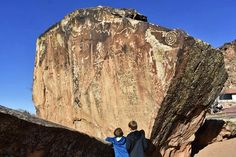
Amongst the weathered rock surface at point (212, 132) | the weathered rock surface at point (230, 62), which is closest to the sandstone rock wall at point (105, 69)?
the weathered rock surface at point (212, 132)

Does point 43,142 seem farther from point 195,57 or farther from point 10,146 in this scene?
point 195,57

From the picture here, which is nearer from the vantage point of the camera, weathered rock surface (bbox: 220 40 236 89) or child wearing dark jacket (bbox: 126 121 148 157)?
child wearing dark jacket (bbox: 126 121 148 157)

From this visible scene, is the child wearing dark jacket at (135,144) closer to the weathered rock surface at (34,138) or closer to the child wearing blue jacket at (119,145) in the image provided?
the child wearing blue jacket at (119,145)

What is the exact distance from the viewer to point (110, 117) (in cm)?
809

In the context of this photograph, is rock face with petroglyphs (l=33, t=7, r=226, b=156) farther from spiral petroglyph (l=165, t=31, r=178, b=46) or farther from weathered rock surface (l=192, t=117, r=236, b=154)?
weathered rock surface (l=192, t=117, r=236, b=154)

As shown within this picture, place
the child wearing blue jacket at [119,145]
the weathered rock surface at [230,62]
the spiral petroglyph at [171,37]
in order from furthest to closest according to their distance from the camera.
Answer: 1. the weathered rock surface at [230,62]
2. the spiral petroglyph at [171,37]
3. the child wearing blue jacket at [119,145]

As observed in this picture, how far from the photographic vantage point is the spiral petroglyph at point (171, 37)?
764 cm

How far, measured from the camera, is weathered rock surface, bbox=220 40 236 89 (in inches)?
2267

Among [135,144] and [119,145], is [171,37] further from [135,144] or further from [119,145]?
[119,145]

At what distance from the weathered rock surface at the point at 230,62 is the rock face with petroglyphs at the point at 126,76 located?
49968 mm

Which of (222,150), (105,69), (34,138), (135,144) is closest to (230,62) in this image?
(222,150)

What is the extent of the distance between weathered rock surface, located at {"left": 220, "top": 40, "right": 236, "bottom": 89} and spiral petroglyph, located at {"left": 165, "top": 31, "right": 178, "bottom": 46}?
50704 mm

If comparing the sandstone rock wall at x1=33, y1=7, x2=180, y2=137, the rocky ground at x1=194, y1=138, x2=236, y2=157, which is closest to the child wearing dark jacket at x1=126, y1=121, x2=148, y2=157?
the sandstone rock wall at x1=33, y1=7, x2=180, y2=137

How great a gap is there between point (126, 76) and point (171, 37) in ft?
3.65
